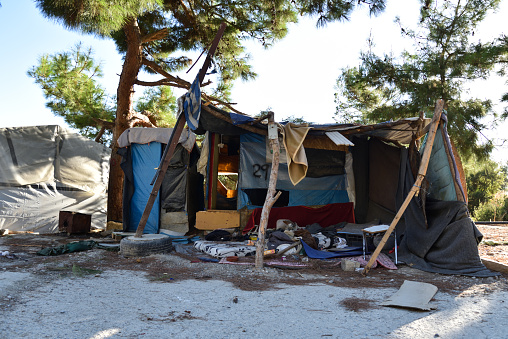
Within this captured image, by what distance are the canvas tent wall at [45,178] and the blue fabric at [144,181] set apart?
8.54 feet

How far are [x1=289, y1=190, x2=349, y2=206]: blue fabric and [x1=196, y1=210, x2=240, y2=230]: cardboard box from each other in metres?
1.28

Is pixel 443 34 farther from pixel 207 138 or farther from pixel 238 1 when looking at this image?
pixel 207 138

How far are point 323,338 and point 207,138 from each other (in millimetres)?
5855

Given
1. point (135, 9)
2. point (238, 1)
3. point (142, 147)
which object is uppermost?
point (238, 1)

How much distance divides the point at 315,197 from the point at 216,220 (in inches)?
84.9

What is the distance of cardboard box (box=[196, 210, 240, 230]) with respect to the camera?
293 inches

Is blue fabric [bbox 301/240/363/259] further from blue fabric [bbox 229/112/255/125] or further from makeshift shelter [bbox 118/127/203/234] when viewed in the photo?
makeshift shelter [bbox 118/127/203/234]

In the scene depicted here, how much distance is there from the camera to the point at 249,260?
5.30 meters

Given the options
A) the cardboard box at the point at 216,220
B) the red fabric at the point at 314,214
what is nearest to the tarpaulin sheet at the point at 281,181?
the red fabric at the point at 314,214

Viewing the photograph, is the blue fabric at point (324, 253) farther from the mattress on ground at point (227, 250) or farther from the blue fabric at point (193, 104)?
the blue fabric at point (193, 104)

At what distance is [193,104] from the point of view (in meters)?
5.62

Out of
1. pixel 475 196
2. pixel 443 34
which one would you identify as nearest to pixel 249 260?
pixel 443 34

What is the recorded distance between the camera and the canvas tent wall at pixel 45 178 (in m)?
8.62

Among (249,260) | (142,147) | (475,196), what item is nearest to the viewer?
(249,260)
